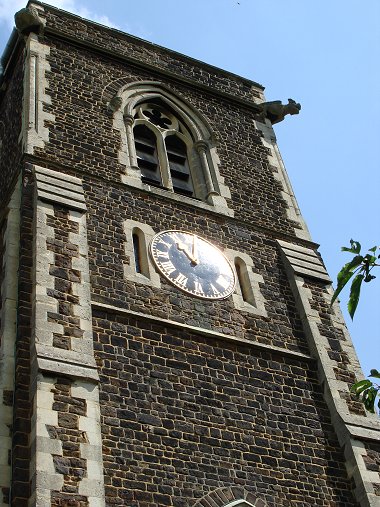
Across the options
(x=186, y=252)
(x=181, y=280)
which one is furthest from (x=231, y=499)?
(x=186, y=252)

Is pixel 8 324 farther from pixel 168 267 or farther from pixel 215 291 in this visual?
pixel 215 291

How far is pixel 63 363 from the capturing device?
32.7ft

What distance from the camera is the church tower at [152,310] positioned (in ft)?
32.1

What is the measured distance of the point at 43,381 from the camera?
31.7 feet

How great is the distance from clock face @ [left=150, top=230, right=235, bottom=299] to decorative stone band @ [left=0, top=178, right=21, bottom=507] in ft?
6.80

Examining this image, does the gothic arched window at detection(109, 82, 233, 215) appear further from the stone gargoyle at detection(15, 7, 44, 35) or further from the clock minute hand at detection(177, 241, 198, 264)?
the stone gargoyle at detection(15, 7, 44, 35)

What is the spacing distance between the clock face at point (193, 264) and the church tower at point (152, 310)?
1.4 inches

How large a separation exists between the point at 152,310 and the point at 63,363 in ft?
7.34

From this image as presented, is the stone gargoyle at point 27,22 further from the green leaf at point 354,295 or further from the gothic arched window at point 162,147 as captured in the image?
the green leaf at point 354,295

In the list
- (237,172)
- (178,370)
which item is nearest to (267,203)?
(237,172)

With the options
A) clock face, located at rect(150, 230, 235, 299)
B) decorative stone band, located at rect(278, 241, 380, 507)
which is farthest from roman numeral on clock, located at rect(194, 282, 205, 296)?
decorative stone band, located at rect(278, 241, 380, 507)

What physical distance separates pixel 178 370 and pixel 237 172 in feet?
19.2

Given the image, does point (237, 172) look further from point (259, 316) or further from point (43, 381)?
point (43, 381)

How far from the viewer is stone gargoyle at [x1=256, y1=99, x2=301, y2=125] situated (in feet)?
60.6
